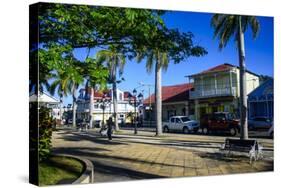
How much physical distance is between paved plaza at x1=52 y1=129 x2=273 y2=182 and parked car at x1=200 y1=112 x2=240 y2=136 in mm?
260

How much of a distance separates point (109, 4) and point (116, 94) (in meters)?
2.09

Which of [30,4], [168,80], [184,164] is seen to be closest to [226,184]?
[184,164]

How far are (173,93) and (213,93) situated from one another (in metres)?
1.34

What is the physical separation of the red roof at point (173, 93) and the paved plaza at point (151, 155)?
0.91 meters

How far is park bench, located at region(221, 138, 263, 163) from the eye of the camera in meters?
13.7

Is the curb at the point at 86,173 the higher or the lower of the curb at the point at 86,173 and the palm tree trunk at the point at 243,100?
the lower

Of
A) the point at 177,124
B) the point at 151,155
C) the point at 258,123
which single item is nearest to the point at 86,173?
the point at 151,155

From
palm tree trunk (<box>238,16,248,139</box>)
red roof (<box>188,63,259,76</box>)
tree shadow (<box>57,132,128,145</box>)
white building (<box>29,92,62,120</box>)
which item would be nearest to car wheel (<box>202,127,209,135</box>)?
palm tree trunk (<box>238,16,248,139</box>)

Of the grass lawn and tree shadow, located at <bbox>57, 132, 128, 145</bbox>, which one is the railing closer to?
tree shadow, located at <bbox>57, 132, 128, 145</bbox>

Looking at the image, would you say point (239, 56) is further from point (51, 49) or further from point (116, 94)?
point (51, 49)

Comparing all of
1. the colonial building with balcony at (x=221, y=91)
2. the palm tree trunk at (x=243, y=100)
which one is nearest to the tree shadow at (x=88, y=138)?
the colonial building with balcony at (x=221, y=91)

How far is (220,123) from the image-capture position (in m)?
Answer: 14.1

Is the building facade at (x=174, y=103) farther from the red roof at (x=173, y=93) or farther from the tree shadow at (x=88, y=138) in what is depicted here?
the tree shadow at (x=88, y=138)

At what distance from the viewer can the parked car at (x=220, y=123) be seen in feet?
46.0
